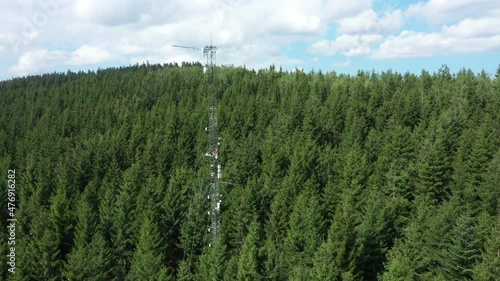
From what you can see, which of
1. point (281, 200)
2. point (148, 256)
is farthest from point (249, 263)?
point (281, 200)

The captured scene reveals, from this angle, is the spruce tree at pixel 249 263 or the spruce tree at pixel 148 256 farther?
the spruce tree at pixel 148 256

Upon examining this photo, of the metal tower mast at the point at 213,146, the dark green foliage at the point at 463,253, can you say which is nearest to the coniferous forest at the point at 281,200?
the dark green foliage at the point at 463,253

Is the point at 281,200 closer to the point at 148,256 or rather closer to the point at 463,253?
the point at 148,256

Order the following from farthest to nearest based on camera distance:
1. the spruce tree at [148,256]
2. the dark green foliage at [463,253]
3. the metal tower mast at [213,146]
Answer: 1. the spruce tree at [148,256]
2. the dark green foliage at [463,253]
3. the metal tower mast at [213,146]

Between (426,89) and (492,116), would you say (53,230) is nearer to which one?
(492,116)

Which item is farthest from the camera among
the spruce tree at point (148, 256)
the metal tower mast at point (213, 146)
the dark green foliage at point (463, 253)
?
the spruce tree at point (148, 256)

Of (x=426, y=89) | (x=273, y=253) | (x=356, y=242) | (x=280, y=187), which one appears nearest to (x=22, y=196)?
(x=280, y=187)

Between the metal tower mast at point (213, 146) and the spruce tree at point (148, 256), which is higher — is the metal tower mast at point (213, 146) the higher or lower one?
the higher one

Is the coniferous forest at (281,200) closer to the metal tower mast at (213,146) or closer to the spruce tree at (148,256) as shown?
the spruce tree at (148,256)
